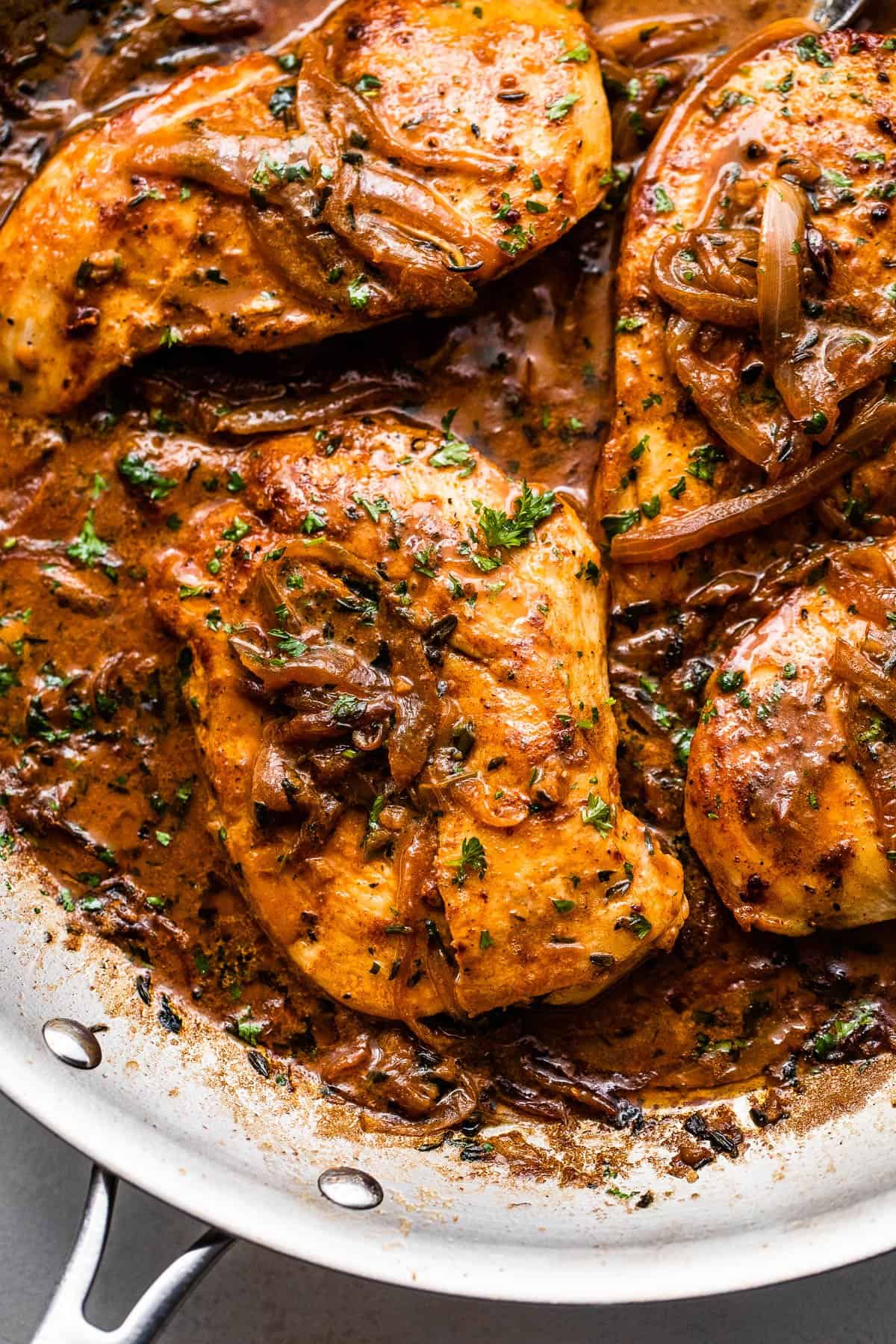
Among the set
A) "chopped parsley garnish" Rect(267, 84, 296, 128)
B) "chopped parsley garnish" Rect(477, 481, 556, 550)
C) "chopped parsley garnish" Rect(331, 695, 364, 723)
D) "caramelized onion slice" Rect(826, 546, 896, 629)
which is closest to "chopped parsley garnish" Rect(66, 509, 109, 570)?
"chopped parsley garnish" Rect(331, 695, 364, 723)

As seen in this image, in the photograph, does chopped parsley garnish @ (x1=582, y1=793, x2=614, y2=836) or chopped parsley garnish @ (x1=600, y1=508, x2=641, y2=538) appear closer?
chopped parsley garnish @ (x1=582, y1=793, x2=614, y2=836)

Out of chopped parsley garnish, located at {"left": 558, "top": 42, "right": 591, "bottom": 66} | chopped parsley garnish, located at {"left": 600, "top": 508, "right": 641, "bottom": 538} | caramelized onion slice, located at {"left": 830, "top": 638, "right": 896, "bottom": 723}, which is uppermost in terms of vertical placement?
chopped parsley garnish, located at {"left": 558, "top": 42, "right": 591, "bottom": 66}

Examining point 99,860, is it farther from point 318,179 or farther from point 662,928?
point 318,179

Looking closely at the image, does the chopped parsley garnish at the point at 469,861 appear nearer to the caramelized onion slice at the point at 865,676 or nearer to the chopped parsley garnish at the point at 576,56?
the caramelized onion slice at the point at 865,676

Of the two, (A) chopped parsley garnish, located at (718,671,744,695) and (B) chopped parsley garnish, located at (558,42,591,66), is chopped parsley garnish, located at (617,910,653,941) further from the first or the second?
(B) chopped parsley garnish, located at (558,42,591,66)

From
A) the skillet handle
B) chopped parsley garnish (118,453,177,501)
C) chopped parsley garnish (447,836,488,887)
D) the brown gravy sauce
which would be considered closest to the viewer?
the skillet handle

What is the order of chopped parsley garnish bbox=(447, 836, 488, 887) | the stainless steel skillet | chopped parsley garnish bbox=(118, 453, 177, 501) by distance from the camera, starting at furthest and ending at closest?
1. chopped parsley garnish bbox=(118, 453, 177, 501)
2. chopped parsley garnish bbox=(447, 836, 488, 887)
3. the stainless steel skillet

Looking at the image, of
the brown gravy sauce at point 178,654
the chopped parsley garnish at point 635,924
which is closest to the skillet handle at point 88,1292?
the brown gravy sauce at point 178,654

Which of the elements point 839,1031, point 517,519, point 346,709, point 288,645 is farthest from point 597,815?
point 839,1031
